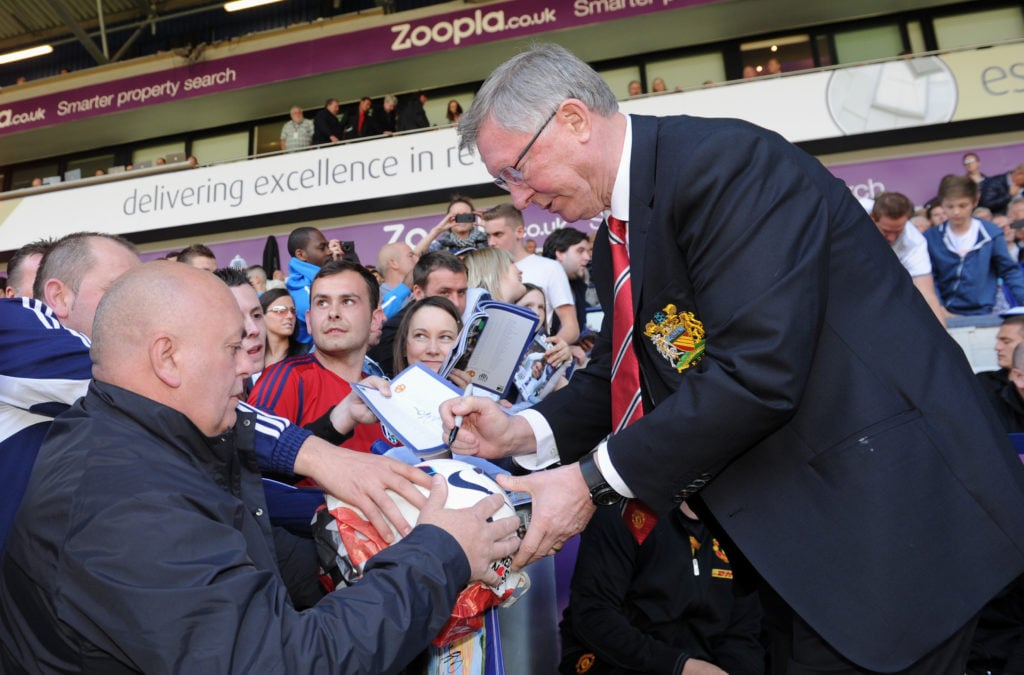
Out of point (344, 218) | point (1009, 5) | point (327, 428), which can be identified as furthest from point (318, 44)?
point (327, 428)

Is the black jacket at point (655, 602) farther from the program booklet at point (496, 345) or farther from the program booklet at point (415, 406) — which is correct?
the program booklet at point (415, 406)

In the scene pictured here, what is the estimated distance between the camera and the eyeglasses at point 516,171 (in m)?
2.00

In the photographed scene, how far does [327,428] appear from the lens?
273 centimetres

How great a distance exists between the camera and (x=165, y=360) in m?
1.58

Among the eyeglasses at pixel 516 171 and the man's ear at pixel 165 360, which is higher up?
the eyeglasses at pixel 516 171

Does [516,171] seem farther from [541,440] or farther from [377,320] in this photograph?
[377,320]

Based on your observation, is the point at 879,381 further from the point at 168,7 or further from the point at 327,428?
the point at 168,7

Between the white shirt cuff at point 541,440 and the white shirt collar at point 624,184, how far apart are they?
0.67 metres

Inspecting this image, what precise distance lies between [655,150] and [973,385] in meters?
0.84

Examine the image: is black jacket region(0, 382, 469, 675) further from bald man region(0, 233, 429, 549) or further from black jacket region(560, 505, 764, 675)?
black jacket region(560, 505, 764, 675)

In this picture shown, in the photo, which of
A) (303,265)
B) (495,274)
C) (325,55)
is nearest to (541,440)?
(495,274)

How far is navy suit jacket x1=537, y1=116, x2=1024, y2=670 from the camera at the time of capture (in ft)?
5.07

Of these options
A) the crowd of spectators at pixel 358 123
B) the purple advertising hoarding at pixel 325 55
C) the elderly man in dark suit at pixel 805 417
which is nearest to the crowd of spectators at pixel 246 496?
the elderly man in dark suit at pixel 805 417

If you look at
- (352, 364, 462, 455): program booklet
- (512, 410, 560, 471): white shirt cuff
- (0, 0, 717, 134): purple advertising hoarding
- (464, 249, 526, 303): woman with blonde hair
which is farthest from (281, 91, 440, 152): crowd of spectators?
(512, 410, 560, 471): white shirt cuff
